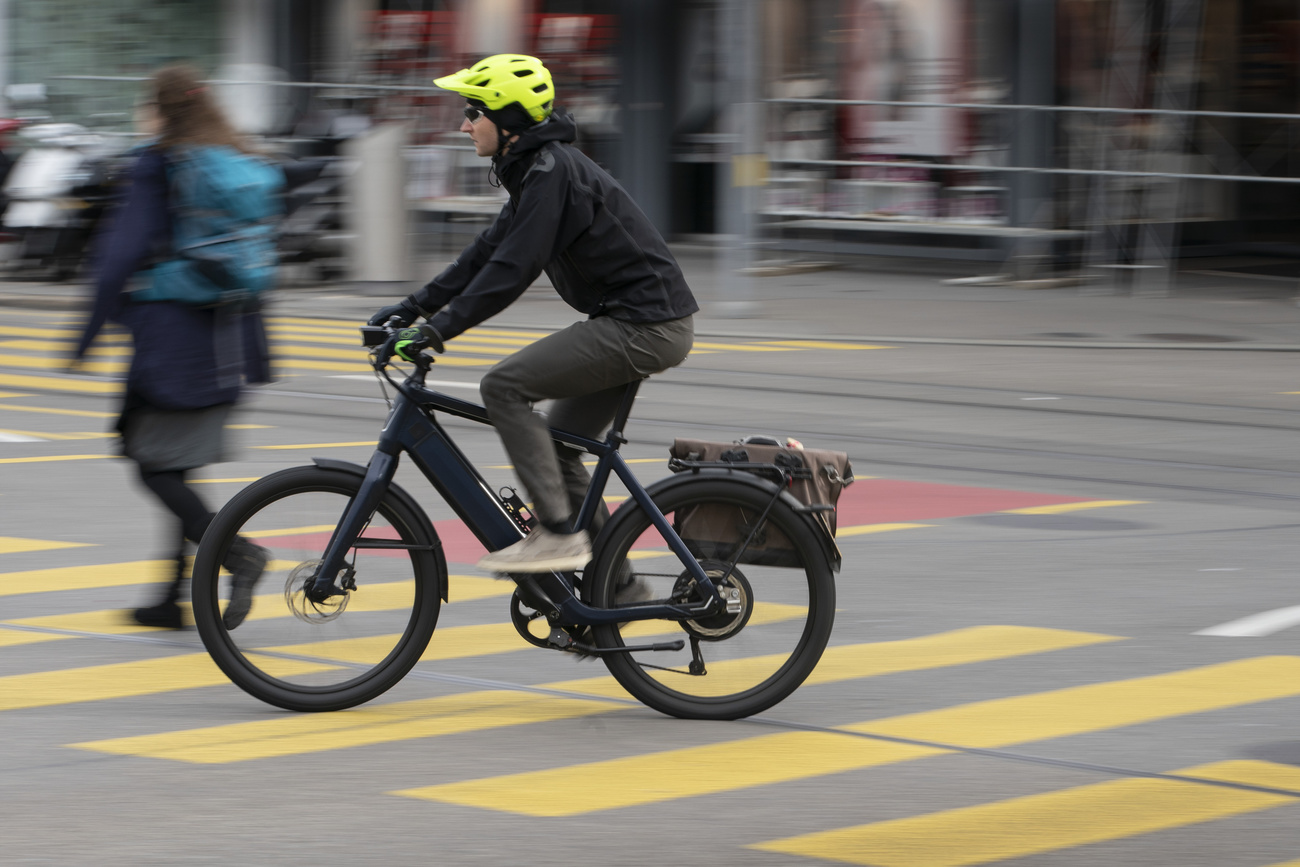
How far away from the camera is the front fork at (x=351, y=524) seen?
580 cm

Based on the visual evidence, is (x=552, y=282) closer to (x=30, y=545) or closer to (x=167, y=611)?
(x=167, y=611)

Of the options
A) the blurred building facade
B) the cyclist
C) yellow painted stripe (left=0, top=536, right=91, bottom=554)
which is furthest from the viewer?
the blurred building facade

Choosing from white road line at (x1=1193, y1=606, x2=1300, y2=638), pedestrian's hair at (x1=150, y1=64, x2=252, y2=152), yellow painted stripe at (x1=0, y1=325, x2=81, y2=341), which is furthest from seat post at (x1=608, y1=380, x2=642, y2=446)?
yellow painted stripe at (x1=0, y1=325, x2=81, y2=341)

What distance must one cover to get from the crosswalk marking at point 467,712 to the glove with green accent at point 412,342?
96cm

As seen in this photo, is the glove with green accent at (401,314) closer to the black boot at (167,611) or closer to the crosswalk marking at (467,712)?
the crosswalk marking at (467,712)

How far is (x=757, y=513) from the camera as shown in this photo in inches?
226

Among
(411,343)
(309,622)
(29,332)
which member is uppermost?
(411,343)

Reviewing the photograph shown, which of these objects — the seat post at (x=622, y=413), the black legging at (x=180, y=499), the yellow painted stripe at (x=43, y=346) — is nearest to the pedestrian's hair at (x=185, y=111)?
the black legging at (x=180, y=499)

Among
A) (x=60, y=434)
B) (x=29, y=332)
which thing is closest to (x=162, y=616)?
(x=60, y=434)

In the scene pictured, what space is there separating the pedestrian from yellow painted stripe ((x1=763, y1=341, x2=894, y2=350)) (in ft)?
34.2

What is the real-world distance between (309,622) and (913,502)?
4.41 meters

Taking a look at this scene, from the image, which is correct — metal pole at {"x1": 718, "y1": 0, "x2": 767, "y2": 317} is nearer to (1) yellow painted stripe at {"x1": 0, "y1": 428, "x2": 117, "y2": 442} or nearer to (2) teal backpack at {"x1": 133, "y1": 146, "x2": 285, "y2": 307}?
(1) yellow painted stripe at {"x1": 0, "y1": 428, "x2": 117, "y2": 442}

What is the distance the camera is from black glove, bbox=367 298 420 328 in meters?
5.77

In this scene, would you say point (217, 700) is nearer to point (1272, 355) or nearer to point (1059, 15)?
point (1272, 355)
